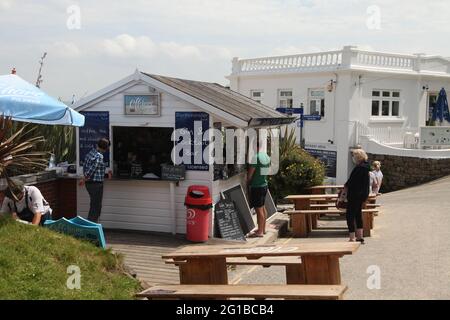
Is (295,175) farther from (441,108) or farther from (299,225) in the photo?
(441,108)

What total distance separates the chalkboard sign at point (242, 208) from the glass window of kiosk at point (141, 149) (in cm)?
140

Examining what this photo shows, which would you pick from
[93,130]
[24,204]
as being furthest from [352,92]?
[24,204]

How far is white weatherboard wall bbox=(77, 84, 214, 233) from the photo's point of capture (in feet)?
34.9

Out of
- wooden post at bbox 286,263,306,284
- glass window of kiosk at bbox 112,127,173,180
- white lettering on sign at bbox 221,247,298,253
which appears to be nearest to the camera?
white lettering on sign at bbox 221,247,298,253

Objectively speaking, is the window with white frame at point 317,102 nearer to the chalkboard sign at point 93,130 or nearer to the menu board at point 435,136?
the menu board at point 435,136

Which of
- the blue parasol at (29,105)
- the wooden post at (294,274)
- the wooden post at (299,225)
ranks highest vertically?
the blue parasol at (29,105)

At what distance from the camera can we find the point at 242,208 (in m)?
11.5

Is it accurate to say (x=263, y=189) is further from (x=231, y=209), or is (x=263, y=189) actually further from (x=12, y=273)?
(x=12, y=273)

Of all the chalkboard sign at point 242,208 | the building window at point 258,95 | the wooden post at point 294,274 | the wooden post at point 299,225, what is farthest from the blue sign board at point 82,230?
the building window at point 258,95

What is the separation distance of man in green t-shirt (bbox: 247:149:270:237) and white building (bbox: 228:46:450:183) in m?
13.6

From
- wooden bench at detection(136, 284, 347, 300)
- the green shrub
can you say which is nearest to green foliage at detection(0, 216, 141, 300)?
wooden bench at detection(136, 284, 347, 300)

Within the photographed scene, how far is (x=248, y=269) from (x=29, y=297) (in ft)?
13.8

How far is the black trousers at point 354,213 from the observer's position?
10.2m

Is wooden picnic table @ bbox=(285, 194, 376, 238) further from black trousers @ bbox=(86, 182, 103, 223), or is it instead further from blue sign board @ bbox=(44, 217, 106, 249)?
blue sign board @ bbox=(44, 217, 106, 249)
